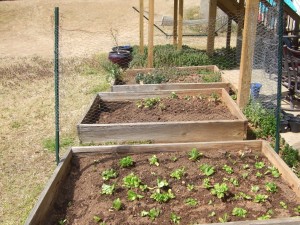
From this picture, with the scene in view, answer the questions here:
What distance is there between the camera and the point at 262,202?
129 inches

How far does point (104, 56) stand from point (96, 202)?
23.4 ft

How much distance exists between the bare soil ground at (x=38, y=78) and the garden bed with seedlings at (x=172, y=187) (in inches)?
25.9

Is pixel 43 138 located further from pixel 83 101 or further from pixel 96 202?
pixel 96 202

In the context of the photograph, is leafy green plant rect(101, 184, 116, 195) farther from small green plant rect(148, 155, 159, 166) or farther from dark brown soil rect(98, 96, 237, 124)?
dark brown soil rect(98, 96, 237, 124)

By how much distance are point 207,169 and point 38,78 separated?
5843 millimetres

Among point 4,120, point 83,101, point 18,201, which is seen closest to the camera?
point 18,201

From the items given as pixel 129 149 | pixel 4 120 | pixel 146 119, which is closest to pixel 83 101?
pixel 4 120

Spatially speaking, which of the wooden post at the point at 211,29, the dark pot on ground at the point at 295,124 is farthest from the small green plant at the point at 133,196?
the wooden post at the point at 211,29

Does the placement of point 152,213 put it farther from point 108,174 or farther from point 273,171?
point 273,171

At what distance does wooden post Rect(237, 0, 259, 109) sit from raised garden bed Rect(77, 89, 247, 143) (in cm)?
31

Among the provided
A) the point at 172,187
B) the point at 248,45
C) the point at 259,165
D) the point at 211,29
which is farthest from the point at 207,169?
the point at 211,29

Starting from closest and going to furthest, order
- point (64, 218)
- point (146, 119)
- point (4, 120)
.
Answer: point (64, 218), point (146, 119), point (4, 120)

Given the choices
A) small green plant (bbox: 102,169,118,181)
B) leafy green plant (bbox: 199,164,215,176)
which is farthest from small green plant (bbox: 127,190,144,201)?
leafy green plant (bbox: 199,164,215,176)

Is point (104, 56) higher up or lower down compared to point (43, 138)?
higher up
